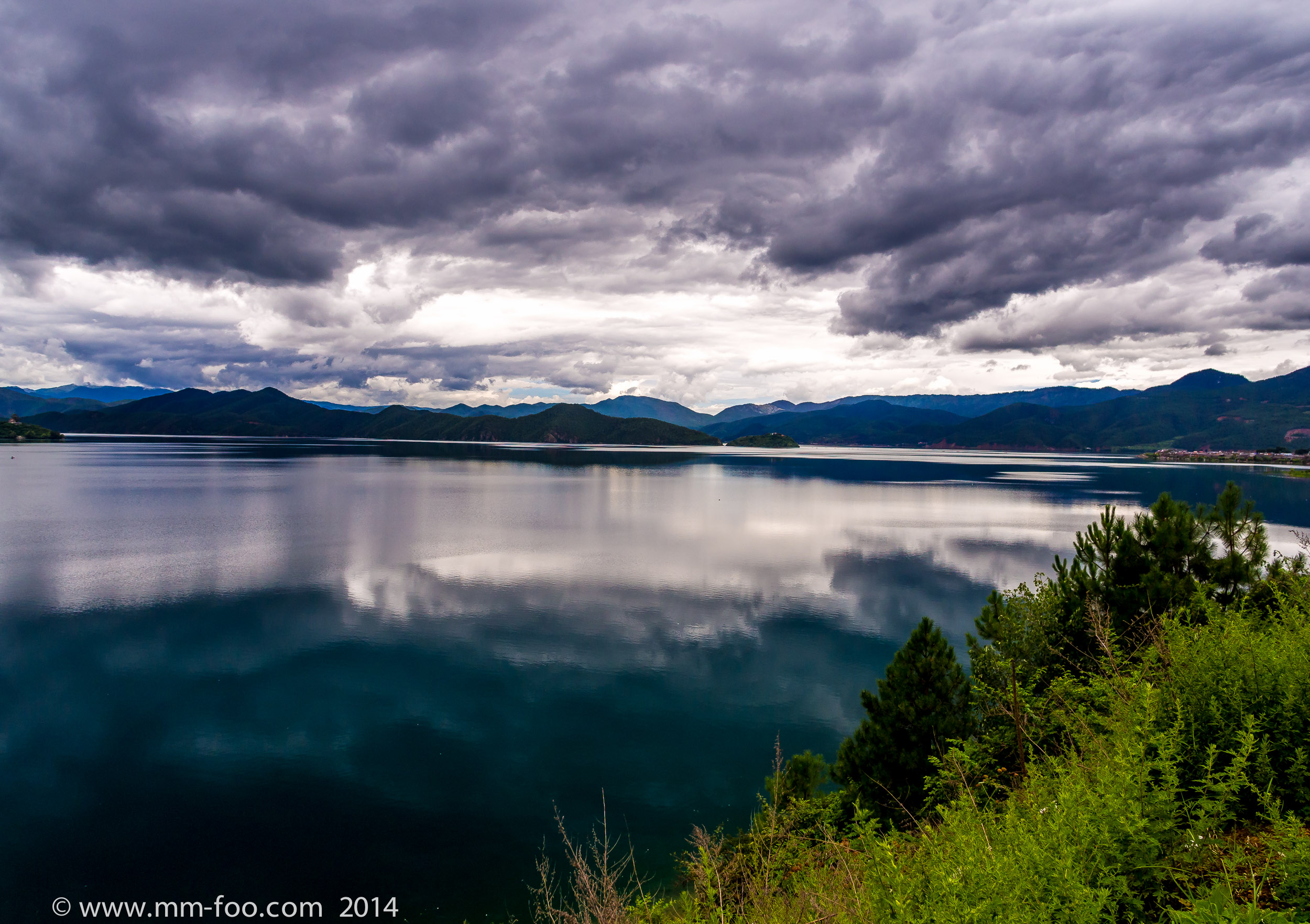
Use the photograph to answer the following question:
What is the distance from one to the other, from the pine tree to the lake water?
4.91 meters

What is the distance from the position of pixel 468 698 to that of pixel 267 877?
1111 cm

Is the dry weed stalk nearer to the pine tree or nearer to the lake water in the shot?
the lake water

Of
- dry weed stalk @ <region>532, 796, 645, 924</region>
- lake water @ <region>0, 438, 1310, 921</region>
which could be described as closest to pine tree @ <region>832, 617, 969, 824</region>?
lake water @ <region>0, 438, 1310, 921</region>

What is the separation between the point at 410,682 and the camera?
29062mm

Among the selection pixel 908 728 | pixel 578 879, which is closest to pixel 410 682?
pixel 578 879

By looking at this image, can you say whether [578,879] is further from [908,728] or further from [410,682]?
[410,682]

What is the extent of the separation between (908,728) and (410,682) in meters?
22.4

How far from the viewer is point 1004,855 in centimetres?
662

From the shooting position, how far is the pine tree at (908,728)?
17.2 meters

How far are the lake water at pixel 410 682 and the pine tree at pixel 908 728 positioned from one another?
193 inches

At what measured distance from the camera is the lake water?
58.8ft

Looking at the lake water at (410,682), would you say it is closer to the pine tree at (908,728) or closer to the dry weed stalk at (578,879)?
the dry weed stalk at (578,879)

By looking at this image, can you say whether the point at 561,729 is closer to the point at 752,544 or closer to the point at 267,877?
the point at 267,877

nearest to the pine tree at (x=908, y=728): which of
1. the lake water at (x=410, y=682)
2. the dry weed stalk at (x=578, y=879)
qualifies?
the lake water at (x=410, y=682)
